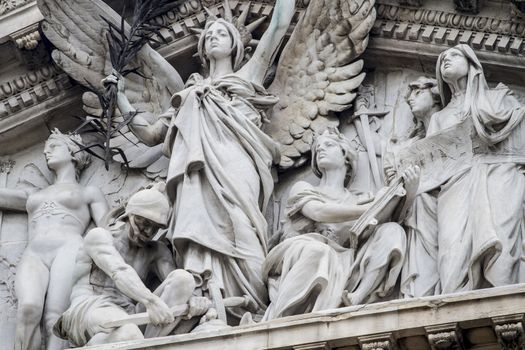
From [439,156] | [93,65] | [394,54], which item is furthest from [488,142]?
[93,65]

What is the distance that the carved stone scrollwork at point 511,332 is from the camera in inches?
628

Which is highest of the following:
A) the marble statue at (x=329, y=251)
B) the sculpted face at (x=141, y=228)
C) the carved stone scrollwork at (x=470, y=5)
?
the carved stone scrollwork at (x=470, y=5)

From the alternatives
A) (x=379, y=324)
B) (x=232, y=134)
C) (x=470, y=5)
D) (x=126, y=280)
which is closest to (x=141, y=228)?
(x=126, y=280)

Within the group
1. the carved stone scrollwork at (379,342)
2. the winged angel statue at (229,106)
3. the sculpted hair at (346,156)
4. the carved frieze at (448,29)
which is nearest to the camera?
the carved stone scrollwork at (379,342)

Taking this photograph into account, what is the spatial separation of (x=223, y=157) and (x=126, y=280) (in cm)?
133

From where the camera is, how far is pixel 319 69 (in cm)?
1895

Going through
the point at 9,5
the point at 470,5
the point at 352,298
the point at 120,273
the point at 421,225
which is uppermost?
the point at 9,5

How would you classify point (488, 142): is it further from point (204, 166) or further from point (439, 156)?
point (204, 166)

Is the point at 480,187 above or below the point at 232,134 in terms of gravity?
below

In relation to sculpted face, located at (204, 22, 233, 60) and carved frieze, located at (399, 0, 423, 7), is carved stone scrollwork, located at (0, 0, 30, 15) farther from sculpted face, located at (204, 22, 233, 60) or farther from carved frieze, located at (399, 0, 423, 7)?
carved frieze, located at (399, 0, 423, 7)

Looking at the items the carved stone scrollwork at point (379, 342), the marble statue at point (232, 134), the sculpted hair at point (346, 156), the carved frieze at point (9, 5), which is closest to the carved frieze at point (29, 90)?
the carved frieze at point (9, 5)

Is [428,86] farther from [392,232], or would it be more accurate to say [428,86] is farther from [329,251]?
[329,251]

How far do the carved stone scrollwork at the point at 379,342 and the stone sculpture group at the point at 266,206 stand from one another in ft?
2.66

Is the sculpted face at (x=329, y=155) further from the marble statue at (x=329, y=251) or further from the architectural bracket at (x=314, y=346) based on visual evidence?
the architectural bracket at (x=314, y=346)
